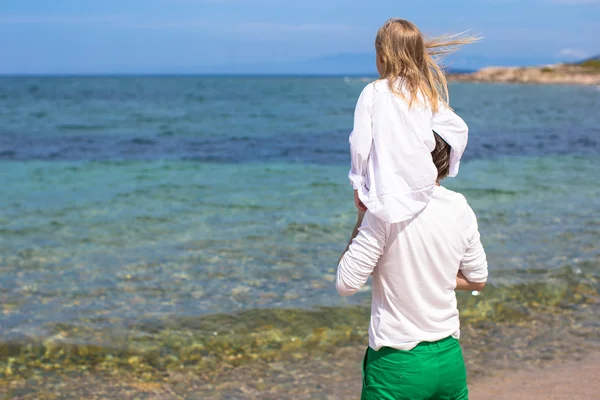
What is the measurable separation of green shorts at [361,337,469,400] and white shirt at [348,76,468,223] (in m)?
0.62

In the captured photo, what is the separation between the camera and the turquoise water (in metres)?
6.70

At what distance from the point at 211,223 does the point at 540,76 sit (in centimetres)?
9833

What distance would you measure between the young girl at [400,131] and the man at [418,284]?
0.31 ft

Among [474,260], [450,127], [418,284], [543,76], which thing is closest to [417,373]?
[418,284]

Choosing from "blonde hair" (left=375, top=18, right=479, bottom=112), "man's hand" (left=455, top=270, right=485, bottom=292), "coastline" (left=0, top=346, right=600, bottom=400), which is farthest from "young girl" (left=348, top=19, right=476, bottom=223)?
"coastline" (left=0, top=346, right=600, bottom=400)

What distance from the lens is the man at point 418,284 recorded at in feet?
7.52

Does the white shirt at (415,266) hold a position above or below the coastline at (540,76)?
below

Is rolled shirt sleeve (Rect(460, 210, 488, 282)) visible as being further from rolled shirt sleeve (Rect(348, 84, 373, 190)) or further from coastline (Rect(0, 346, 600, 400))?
coastline (Rect(0, 346, 600, 400))

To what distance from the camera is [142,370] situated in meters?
5.25

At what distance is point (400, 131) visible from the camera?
213 centimetres

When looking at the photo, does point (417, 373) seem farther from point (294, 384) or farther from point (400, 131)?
point (294, 384)

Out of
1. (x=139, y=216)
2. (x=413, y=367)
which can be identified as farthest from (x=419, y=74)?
(x=139, y=216)

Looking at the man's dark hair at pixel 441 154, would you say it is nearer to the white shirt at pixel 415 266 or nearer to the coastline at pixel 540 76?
the white shirt at pixel 415 266

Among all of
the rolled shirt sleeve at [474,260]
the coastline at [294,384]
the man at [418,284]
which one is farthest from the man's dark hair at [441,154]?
the coastline at [294,384]
